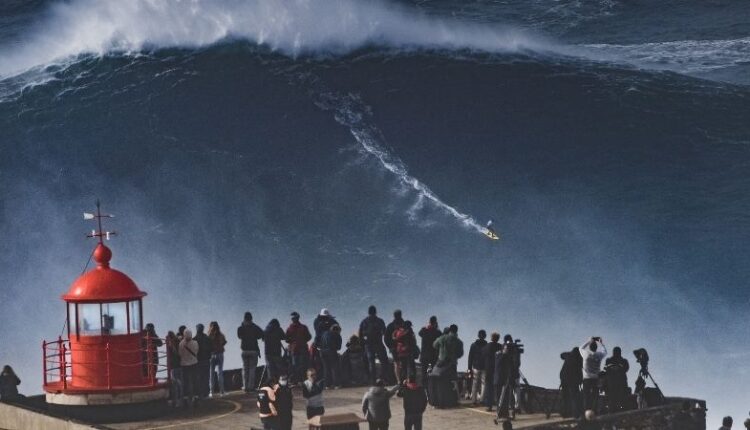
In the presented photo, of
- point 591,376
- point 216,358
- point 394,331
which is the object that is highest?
point 394,331

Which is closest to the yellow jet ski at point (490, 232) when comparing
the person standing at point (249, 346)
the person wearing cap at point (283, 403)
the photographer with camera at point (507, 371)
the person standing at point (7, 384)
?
the person standing at point (249, 346)

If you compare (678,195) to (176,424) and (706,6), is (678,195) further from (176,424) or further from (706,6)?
(176,424)

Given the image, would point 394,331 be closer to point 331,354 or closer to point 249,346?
point 331,354

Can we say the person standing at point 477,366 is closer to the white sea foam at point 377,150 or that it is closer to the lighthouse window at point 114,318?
the lighthouse window at point 114,318

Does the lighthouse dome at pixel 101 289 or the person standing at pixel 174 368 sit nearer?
the lighthouse dome at pixel 101 289

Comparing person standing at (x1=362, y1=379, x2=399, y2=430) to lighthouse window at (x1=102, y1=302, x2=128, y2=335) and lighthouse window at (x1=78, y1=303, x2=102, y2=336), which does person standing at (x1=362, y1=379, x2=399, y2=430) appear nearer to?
lighthouse window at (x1=102, y1=302, x2=128, y2=335)

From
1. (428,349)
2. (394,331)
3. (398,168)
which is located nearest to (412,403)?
(428,349)
